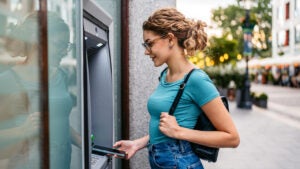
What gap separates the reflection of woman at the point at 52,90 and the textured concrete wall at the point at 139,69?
189 centimetres

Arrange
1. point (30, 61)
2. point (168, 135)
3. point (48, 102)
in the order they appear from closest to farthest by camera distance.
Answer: point (30, 61) → point (48, 102) → point (168, 135)

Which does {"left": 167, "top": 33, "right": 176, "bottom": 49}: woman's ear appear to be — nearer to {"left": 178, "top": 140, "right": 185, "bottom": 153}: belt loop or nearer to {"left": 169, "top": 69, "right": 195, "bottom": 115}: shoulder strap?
{"left": 169, "top": 69, "right": 195, "bottom": 115}: shoulder strap

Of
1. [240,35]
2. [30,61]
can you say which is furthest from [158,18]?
[240,35]

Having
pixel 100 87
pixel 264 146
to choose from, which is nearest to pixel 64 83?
pixel 100 87

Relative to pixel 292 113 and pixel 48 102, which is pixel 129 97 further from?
pixel 292 113

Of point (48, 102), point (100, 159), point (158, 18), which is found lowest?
point (100, 159)

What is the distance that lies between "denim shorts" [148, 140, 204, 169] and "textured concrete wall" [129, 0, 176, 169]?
1.90 m

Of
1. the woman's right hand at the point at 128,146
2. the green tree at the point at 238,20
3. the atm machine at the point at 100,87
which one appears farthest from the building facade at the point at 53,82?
the green tree at the point at 238,20

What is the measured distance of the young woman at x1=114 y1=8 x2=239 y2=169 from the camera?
1.75 m

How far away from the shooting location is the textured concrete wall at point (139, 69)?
3.73 meters

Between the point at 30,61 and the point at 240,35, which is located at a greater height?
the point at 240,35

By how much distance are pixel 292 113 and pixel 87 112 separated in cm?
1435

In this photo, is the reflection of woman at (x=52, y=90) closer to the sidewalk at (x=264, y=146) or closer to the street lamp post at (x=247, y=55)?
the sidewalk at (x=264, y=146)

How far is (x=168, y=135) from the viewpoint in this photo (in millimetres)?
1779
